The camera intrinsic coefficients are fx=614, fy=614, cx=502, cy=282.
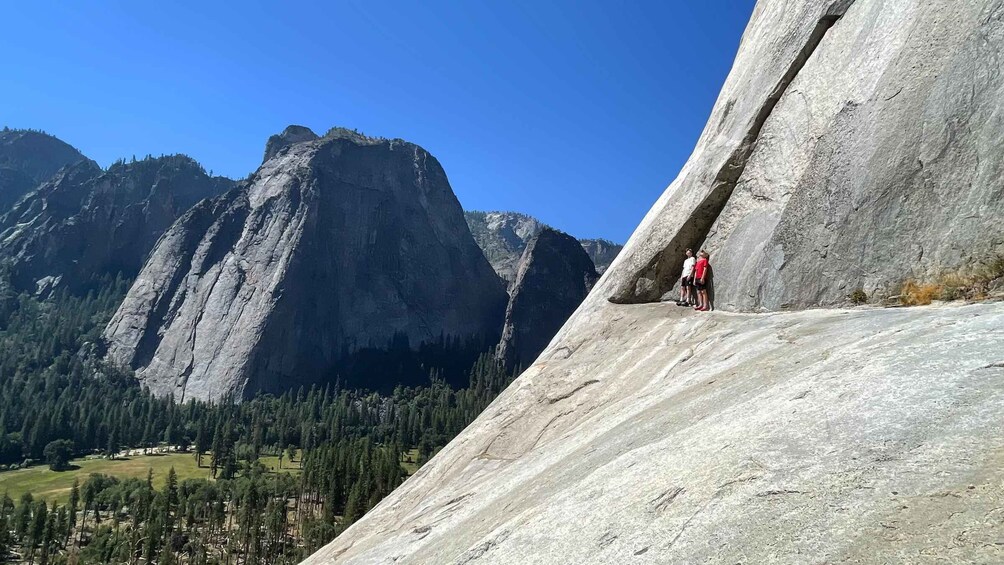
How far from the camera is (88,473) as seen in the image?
408ft

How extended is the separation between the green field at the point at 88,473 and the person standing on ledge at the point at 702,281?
396 ft

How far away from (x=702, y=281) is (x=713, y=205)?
2.14 m

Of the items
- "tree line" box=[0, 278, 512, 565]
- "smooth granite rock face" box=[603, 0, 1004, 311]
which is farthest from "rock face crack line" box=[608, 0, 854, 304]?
"tree line" box=[0, 278, 512, 565]

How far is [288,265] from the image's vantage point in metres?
187

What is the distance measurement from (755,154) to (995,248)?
5.73m

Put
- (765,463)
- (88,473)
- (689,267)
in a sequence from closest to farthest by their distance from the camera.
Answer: (765,463), (689,267), (88,473)

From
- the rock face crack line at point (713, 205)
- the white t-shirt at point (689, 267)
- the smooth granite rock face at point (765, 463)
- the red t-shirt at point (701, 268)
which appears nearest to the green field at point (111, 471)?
the rock face crack line at point (713, 205)

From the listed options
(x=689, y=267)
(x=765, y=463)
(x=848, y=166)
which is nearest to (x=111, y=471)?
(x=689, y=267)

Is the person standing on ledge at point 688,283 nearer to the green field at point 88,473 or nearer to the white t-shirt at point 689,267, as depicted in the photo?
the white t-shirt at point 689,267

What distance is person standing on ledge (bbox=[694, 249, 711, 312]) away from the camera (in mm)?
13894

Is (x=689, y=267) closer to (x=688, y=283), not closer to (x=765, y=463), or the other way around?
(x=688, y=283)

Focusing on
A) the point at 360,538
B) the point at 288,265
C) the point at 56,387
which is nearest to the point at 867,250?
the point at 360,538

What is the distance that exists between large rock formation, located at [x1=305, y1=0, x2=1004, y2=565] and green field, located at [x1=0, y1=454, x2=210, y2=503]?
119 metres

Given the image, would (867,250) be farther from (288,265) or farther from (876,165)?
(288,265)
